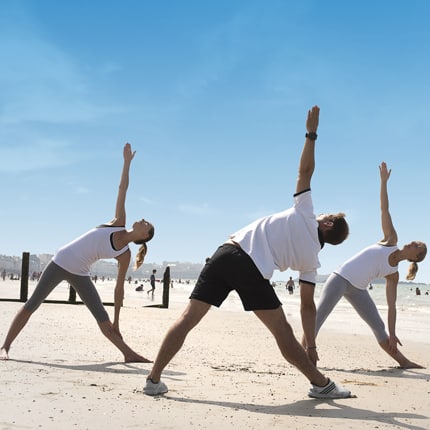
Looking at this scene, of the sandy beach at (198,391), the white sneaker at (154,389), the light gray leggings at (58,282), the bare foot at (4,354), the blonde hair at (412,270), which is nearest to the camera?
the sandy beach at (198,391)

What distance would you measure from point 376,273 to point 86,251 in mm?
3497

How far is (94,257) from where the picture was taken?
261 inches

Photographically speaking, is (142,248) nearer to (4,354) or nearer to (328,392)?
(4,354)

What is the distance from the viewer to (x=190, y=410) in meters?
4.19

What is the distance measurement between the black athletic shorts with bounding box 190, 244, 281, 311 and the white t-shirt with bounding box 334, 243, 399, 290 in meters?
3.02

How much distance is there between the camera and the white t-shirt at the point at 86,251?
6586 millimetres

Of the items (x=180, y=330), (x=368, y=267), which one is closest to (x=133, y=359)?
(x=180, y=330)

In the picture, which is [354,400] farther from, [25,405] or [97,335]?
[97,335]

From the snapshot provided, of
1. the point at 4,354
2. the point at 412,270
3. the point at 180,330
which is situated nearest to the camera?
the point at 180,330

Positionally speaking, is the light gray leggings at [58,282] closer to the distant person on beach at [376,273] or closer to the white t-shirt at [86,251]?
the white t-shirt at [86,251]

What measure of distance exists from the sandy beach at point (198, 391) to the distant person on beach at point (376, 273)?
0.66m

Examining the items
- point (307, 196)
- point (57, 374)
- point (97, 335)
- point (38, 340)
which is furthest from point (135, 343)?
point (307, 196)

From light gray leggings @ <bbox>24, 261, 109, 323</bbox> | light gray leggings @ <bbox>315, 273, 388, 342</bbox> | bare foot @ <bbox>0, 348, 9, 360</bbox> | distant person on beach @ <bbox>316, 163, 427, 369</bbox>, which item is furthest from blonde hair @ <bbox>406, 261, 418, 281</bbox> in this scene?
bare foot @ <bbox>0, 348, 9, 360</bbox>

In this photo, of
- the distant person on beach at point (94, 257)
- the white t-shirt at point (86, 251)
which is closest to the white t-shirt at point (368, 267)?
the distant person on beach at point (94, 257)
